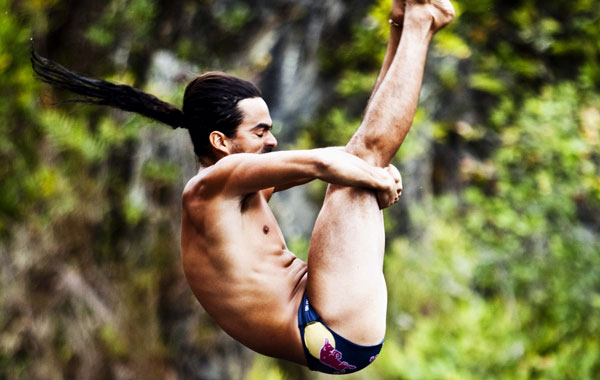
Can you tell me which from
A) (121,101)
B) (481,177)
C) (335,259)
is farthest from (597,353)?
(121,101)

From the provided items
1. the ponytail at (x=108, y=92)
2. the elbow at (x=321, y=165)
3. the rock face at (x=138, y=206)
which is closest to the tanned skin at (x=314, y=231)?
the elbow at (x=321, y=165)

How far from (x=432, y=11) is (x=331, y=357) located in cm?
117

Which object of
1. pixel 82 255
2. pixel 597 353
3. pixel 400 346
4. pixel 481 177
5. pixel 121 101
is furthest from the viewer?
pixel 481 177

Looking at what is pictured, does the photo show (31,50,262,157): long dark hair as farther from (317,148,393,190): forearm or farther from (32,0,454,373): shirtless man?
(317,148,393,190): forearm

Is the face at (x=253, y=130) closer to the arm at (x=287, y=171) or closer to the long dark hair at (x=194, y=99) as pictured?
the long dark hair at (x=194, y=99)

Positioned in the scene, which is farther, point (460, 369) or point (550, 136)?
point (550, 136)

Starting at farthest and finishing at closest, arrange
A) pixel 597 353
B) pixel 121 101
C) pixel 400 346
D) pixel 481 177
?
pixel 481 177, pixel 400 346, pixel 597 353, pixel 121 101

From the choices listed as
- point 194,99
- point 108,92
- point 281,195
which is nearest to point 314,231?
point 194,99

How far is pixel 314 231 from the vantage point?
2.24 metres

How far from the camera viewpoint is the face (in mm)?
2303

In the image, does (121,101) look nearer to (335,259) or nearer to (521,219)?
(335,259)

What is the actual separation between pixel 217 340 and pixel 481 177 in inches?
115

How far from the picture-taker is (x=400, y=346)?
602 centimetres

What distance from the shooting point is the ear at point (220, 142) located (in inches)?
90.5
